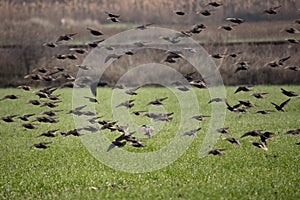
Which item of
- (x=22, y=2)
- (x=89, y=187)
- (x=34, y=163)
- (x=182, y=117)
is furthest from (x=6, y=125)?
(x=22, y=2)

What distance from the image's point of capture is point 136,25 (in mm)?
28656

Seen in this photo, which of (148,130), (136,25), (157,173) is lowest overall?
(136,25)

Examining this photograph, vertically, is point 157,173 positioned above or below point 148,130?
above

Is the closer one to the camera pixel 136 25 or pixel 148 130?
pixel 148 130

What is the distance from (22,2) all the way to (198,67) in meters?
10.5

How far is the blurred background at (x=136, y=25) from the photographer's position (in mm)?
26938

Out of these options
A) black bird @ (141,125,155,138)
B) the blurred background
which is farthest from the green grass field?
the blurred background

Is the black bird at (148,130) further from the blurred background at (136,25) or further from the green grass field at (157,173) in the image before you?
the blurred background at (136,25)

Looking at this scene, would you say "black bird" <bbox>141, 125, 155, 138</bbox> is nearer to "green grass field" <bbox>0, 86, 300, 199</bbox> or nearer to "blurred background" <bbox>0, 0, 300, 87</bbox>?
"green grass field" <bbox>0, 86, 300, 199</bbox>

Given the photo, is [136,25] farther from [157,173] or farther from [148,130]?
[157,173]

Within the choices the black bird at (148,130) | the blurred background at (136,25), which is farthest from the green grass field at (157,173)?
the blurred background at (136,25)

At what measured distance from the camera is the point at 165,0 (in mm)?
27375

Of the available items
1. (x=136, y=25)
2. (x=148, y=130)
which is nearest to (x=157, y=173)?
(x=148, y=130)

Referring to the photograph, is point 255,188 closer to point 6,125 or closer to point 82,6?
point 6,125
